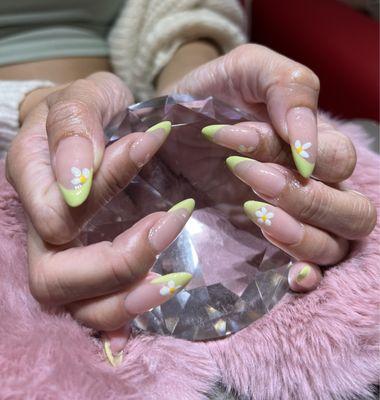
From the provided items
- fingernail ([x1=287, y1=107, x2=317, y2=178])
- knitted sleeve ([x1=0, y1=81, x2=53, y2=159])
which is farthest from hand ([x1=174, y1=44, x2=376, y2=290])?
knitted sleeve ([x1=0, y1=81, x2=53, y2=159])

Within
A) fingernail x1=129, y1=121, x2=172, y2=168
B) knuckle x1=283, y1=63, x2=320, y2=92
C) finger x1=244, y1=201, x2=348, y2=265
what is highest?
knuckle x1=283, y1=63, x2=320, y2=92

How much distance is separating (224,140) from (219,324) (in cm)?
15

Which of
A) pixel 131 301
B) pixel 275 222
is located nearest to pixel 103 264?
pixel 131 301

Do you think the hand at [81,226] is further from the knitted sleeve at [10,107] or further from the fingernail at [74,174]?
the knitted sleeve at [10,107]

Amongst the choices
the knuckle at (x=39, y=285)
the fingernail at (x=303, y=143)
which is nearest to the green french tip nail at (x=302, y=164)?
the fingernail at (x=303, y=143)

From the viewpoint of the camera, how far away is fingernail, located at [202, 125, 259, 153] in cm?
42

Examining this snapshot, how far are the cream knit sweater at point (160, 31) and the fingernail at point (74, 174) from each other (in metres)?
0.44

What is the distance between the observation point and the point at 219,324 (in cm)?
42

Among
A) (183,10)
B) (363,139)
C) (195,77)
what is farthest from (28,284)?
(183,10)

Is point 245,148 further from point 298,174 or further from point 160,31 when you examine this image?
point 160,31

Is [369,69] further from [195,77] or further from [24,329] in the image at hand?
[24,329]

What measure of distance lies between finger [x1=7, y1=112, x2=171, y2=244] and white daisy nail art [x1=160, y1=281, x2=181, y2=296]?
76mm

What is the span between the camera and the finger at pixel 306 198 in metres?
0.41

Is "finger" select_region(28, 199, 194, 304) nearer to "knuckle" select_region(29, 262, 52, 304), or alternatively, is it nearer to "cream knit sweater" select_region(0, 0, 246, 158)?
"knuckle" select_region(29, 262, 52, 304)
